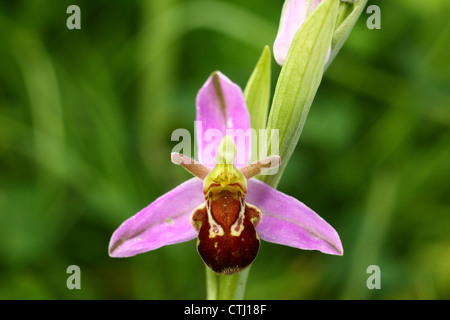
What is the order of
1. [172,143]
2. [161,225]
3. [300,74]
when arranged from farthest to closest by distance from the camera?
[172,143] < [161,225] < [300,74]

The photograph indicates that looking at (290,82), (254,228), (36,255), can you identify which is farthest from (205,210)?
(36,255)

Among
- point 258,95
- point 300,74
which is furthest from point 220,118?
point 300,74

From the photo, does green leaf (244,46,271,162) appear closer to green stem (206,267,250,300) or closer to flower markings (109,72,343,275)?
flower markings (109,72,343,275)

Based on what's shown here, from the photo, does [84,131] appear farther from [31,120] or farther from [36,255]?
[36,255]

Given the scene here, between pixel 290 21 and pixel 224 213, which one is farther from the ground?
pixel 290 21

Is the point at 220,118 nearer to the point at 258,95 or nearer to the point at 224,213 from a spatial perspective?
the point at 258,95

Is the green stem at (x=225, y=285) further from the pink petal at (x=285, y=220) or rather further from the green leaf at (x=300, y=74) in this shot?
the green leaf at (x=300, y=74)

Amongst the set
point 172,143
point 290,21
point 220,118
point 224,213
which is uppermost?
point 172,143

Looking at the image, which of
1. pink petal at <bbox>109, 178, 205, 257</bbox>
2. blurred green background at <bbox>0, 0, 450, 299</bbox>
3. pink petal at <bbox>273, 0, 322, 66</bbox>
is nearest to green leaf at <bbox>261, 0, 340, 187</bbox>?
pink petal at <bbox>273, 0, 322, 66</bbox>
